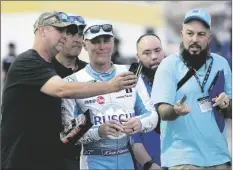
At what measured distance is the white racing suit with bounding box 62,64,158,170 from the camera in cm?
562

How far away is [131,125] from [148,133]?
1.08m

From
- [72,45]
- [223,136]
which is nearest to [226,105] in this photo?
[223,136]

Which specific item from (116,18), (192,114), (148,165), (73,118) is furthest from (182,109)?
(116,18)

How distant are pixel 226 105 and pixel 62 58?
1919 millimetres

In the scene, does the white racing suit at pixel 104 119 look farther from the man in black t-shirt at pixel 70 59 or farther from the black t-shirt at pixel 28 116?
the man in black t-shirt at pixel 70 59

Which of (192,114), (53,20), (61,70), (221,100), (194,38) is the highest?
(53,20)

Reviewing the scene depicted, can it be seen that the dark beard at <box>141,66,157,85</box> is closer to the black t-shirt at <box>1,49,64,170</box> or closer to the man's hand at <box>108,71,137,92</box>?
the black t-shirt at <box>1,49,64,170</box>

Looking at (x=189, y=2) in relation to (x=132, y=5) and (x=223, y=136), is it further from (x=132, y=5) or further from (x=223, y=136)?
(x=223, y=136)

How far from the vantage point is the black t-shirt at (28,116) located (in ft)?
16.2

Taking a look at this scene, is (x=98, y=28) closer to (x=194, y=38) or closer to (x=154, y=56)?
(x=194, y=38)

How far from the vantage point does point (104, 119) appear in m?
5.64

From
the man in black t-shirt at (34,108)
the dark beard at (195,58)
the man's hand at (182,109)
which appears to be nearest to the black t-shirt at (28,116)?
the man in black t-shirt at (34,108)

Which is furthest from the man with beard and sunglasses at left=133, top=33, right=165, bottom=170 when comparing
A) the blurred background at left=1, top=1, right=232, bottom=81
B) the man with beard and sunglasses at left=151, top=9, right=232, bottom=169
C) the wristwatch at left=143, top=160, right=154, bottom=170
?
the blurred background at left=1, top=1, right=232, bottom=81

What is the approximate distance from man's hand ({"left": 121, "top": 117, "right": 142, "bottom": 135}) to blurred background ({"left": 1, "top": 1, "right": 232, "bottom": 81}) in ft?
37.4
